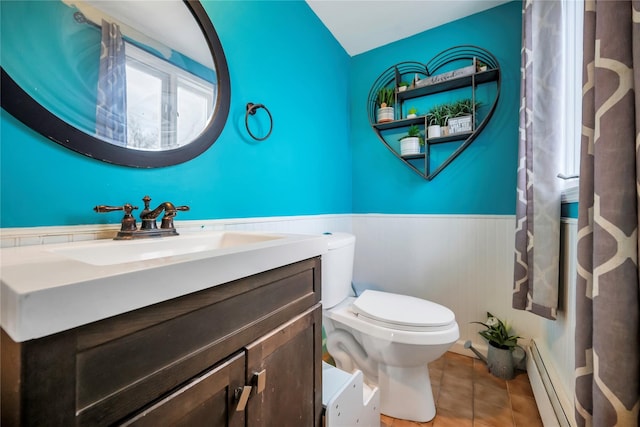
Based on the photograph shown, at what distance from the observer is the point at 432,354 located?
1.10 m

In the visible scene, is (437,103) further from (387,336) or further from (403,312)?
(387,336)

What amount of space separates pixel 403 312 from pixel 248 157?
1004mm

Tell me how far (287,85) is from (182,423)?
1.45 m

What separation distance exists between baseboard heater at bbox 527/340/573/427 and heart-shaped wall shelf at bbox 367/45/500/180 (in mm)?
1157

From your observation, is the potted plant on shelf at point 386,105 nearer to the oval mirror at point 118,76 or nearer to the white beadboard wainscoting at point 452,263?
the white beadboard wainscoting at point 452,263

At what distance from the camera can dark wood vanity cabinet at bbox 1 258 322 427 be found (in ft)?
0.93

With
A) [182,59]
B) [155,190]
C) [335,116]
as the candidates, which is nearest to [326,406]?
[155,190]

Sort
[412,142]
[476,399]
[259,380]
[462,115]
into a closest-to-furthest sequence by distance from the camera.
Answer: [259,380] → [476,399] → [462,115] → [412,142]

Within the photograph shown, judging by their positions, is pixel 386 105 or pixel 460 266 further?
pixel 386 105

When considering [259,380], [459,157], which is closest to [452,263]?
[459,157]

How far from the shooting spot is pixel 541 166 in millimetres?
1130

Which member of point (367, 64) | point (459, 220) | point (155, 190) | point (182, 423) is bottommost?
point (182, 423)

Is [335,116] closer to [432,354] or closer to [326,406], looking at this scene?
[432,354]

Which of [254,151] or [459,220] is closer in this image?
[254,151]
